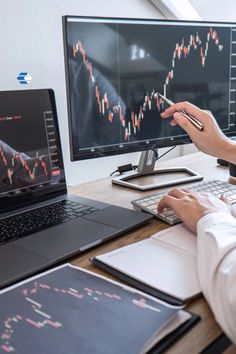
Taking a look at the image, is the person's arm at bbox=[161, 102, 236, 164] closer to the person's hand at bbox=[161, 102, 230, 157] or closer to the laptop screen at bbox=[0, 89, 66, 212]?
the person's hand at bbox=[161, 102, 230, 157]

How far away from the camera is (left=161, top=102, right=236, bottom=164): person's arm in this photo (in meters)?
1.11

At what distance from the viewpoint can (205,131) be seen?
1.12m

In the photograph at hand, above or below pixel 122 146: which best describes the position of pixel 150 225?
below

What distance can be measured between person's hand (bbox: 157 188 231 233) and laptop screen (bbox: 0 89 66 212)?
1.01 ft

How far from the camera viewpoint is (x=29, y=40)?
61.1 inches

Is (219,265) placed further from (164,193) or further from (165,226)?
(164,193)

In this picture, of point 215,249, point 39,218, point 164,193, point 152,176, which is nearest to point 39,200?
point 39,218

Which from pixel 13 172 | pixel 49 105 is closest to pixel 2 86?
pixel 49 105

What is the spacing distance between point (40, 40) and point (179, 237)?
40.6 inches

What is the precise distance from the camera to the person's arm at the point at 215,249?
23.8 inches

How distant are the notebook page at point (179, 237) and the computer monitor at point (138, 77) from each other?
0.36 m

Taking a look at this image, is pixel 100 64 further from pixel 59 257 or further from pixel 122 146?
pixel 59 257

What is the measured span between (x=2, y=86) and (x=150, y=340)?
1186 mm

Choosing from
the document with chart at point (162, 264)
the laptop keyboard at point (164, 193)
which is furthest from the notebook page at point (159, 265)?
the laptop keyboard at point (164, 193)
